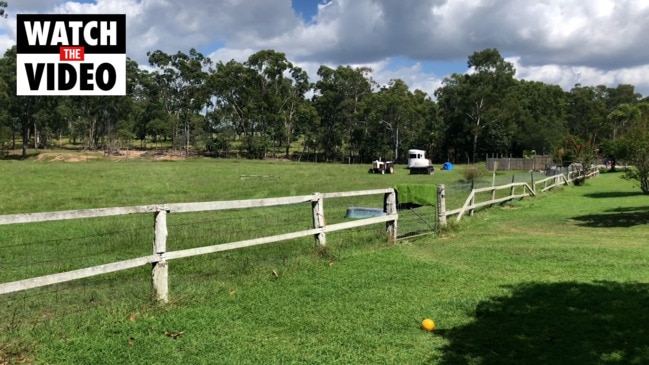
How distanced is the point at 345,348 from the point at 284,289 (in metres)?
2.09

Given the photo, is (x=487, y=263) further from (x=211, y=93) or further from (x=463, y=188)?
(x=211, y=93)

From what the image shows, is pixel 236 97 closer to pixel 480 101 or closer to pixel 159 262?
pixel 480 101

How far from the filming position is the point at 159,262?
5840 mm

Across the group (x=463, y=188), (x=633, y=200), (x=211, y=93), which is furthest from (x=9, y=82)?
(x=633, y=200)

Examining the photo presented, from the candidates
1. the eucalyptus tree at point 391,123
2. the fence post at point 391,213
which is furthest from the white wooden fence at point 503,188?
the eucalyptus tree at point 391,123

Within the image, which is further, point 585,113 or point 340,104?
point 585,113

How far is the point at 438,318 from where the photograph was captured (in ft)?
18.3

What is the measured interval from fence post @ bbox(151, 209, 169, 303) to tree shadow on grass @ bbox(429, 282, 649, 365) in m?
3.10

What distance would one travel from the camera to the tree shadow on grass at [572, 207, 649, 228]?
13930 millimetres

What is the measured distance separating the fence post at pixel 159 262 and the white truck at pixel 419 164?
47950mm

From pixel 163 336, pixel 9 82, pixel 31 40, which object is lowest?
pixel 163 336

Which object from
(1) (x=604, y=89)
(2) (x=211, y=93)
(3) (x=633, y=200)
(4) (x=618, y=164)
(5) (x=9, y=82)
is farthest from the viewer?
(1) (x=604, y=89)

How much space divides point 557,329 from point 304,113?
9178 cm

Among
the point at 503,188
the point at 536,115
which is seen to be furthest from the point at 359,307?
the point at 536,115
